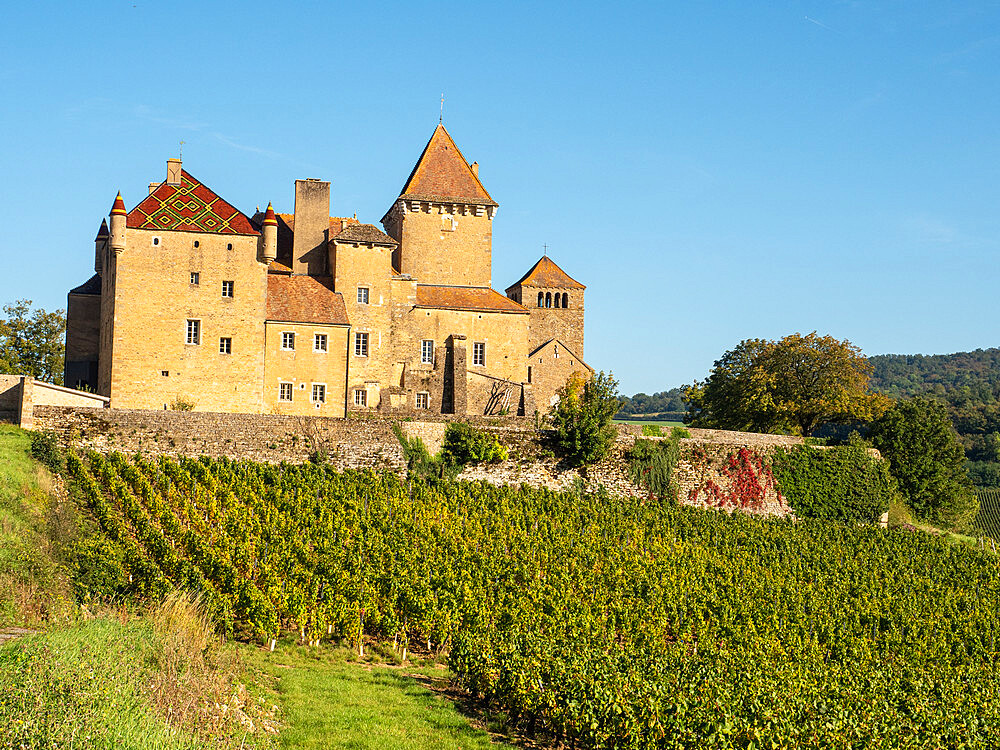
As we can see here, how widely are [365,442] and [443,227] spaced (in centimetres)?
1352


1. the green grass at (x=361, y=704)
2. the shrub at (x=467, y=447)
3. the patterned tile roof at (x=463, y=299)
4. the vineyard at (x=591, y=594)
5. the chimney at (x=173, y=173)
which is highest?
the chimney at (x=173, y=173)

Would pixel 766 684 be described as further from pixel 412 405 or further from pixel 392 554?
pixel 412 405

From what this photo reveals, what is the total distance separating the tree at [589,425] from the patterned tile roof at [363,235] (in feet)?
32.0

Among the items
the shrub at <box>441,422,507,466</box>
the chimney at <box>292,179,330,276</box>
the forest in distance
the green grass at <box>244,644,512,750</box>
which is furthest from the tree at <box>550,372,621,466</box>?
the forest in distance

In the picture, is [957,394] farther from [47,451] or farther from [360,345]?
[47,451]

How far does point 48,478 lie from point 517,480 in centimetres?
1504

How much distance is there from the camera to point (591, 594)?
2277 cm

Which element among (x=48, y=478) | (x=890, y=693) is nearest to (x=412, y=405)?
(x=48, y=478)

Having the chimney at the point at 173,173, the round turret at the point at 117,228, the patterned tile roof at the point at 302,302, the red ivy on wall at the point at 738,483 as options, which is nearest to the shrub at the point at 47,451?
the round turret at the point at 117,228

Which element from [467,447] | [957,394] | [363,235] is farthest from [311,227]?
[957,394]

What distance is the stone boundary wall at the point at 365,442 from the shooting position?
30.2m

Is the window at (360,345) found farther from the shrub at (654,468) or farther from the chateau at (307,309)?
the shrub at (654,468)

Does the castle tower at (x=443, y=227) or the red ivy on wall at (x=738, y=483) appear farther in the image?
the castle tower at (x=443, y=227)

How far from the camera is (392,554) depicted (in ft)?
77.3
